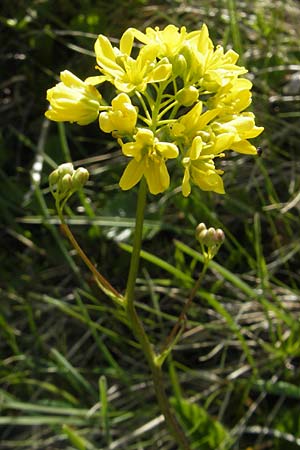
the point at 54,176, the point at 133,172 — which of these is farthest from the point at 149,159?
the point at 54,176

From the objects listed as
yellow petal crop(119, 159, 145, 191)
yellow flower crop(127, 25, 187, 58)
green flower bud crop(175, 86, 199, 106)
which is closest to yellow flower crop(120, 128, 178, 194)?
yellow petal crop(119, 159, 145, 191)

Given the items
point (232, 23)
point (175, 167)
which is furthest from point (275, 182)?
point (232, 23)

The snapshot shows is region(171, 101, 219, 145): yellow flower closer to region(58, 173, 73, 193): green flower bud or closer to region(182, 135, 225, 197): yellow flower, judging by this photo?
region(182, 135, 225, 197): yellow flower

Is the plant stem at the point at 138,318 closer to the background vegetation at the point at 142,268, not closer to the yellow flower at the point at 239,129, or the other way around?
the yellow flower at the point at 239,129

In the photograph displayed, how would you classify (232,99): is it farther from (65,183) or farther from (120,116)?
(65,183)

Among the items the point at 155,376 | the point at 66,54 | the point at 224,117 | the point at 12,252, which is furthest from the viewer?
the point at 66,54

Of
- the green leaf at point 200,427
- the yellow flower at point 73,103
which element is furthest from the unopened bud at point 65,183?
the green leaf at point 200,427

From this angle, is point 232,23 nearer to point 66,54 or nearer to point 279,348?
point 66,54
